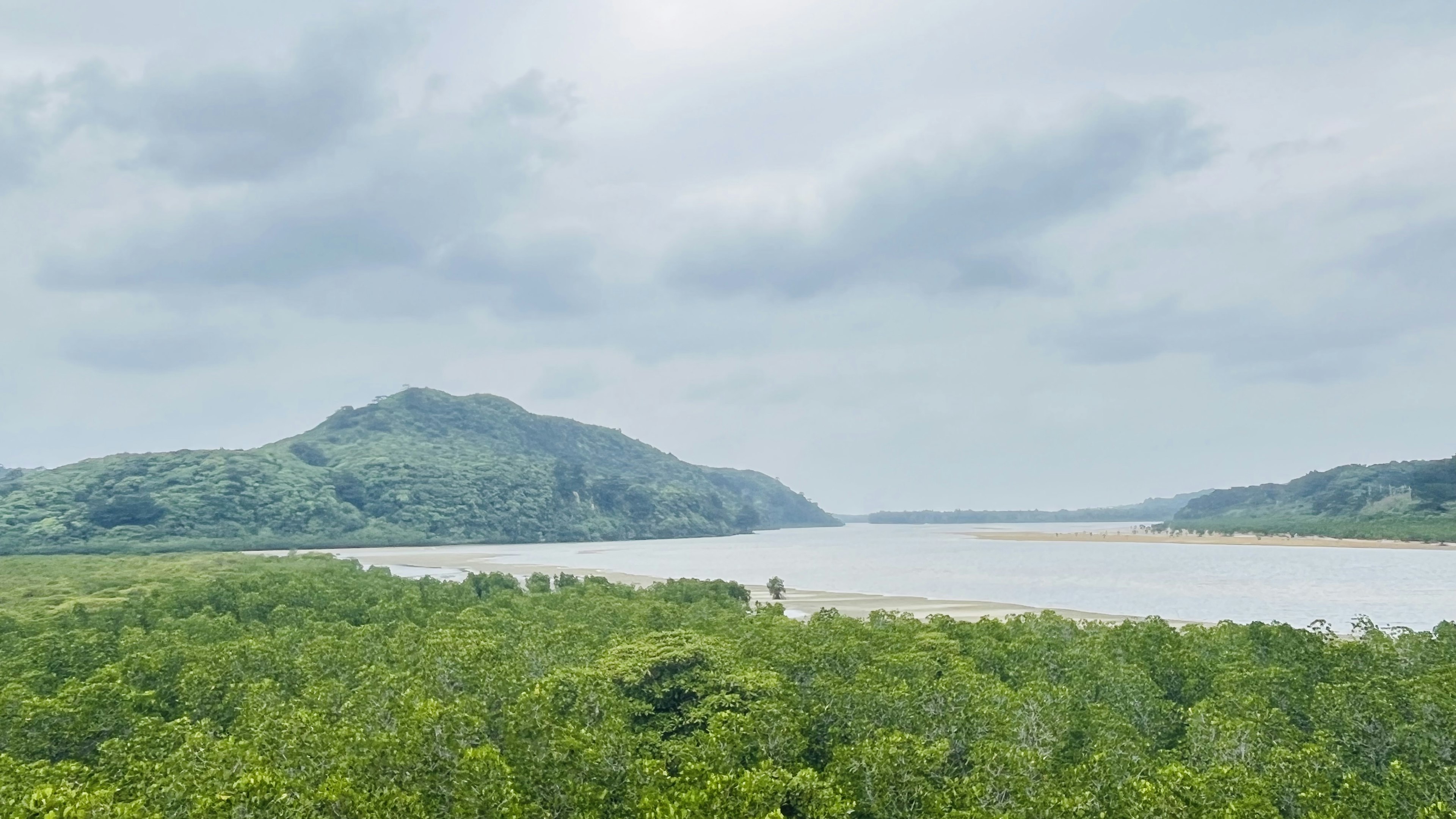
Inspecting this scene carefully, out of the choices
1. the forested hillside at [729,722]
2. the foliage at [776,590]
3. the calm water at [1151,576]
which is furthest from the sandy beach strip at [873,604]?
the forested hillside at [729,722]

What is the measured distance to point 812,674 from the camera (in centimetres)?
3203

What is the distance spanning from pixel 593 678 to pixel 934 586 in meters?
90.1

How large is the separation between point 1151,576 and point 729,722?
113 meters

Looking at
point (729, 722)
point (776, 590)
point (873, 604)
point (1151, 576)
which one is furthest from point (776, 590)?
point (729, 722)

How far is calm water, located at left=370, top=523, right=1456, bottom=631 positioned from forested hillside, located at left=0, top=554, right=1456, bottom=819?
141 ft

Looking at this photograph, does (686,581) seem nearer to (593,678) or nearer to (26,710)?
(593,678)

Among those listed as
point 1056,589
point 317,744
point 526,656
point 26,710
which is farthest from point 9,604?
point 1056,589

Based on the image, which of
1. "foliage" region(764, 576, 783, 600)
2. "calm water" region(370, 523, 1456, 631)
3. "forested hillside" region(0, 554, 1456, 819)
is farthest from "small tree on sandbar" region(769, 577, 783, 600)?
"forested hillside" region(0, 554, 1456, 819)

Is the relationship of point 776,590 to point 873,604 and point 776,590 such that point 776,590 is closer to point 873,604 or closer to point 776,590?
point 776,590

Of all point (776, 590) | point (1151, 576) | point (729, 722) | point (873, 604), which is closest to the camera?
point (729, 722)

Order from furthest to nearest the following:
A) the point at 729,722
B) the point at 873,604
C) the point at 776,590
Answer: the point at 776,590 → the point at 873,604 → the point at 729,722

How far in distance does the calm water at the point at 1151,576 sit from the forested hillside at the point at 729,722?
141ft

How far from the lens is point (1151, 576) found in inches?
4695

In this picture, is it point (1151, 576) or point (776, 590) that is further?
point (1151, 576)
